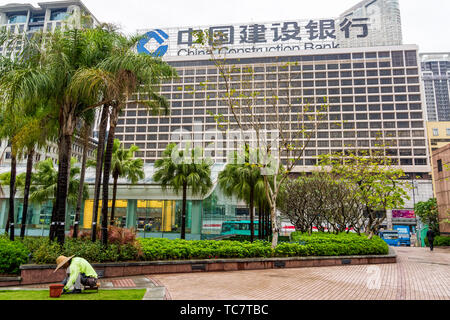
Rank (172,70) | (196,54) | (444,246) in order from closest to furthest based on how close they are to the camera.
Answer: (172,70)
(444,246)
(196,54)

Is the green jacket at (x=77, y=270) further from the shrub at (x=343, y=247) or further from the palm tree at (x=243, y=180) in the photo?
the palm tree at (x=243, y=180)

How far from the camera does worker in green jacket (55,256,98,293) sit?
8445mm

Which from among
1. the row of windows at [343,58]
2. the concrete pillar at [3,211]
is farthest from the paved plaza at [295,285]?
the row of windows at [343,58]

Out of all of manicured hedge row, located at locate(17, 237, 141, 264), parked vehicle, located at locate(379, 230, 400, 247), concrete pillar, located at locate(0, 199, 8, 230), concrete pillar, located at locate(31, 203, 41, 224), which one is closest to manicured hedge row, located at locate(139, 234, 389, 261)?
manicured hedge row, located at locate(17, 237, 141, 264)

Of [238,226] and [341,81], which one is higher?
[341,81]

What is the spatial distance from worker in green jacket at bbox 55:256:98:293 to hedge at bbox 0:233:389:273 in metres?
3.09

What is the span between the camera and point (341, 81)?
88.8 m

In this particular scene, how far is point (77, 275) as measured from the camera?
27.8 feet

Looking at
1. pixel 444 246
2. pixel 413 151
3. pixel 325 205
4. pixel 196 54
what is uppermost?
pixel 196 54

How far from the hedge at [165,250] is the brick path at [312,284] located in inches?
48.6

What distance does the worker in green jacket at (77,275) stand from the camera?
27.7ft
